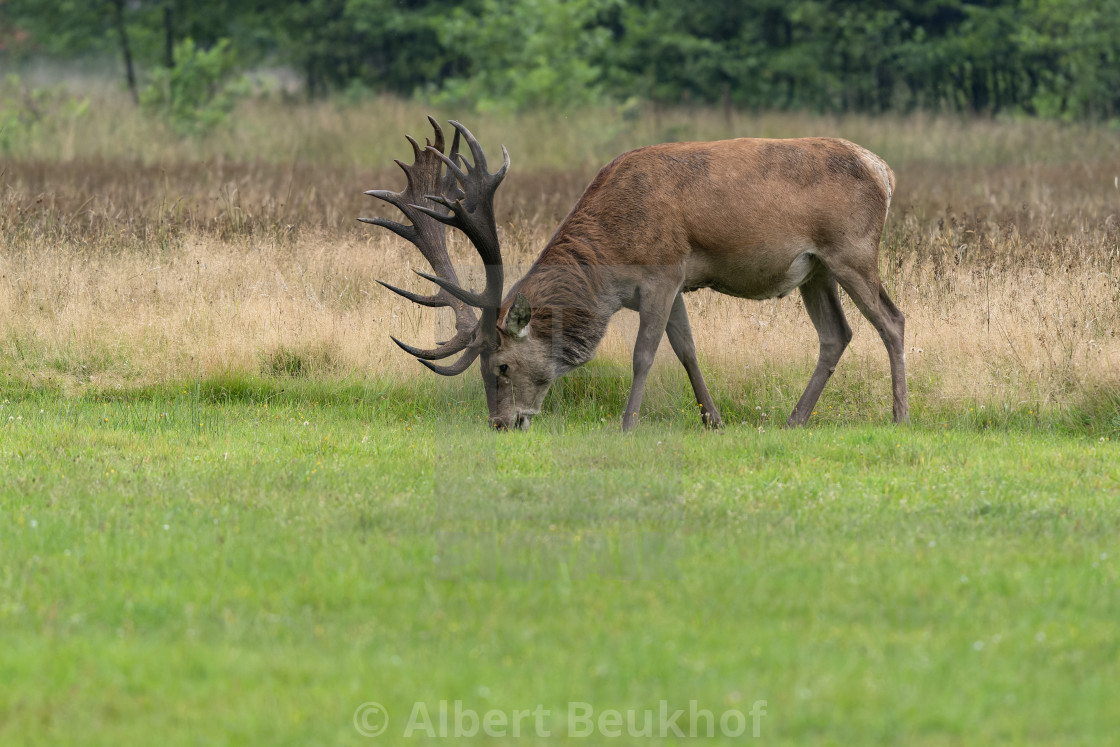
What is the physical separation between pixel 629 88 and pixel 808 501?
33.3 m

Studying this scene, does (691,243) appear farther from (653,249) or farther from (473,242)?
(473,242)

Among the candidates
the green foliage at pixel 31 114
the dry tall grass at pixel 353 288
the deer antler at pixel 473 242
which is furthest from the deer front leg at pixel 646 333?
the green foliage at pixel 31 114

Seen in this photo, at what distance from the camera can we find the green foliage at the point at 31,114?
84.0 feet

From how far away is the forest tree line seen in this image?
113 ft

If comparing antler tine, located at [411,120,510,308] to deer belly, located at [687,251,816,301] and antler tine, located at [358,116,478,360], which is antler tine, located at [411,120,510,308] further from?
deer belly, located at [687,251,816,301]

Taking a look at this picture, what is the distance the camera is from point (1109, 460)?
873 centimetres

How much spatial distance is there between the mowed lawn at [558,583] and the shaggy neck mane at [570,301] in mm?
712

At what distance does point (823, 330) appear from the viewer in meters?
10.7

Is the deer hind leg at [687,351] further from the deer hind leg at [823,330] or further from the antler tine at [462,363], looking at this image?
the antler tine at [462,363]

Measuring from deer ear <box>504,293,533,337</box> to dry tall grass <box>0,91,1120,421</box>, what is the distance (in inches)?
49.0

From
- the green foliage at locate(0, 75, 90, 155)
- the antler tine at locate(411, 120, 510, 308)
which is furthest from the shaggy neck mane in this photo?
the green foliage at locate(0, 75, 90, 155)

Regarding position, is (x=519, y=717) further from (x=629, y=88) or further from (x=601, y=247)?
(x=629, y=88)

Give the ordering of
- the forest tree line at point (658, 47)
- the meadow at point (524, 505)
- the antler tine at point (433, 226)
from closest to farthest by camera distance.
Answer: the meadow at point (524, 505) → the antler tine at point (433, 226) → the forest tree line at point (658, 47)

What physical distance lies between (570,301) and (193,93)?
942 inches
